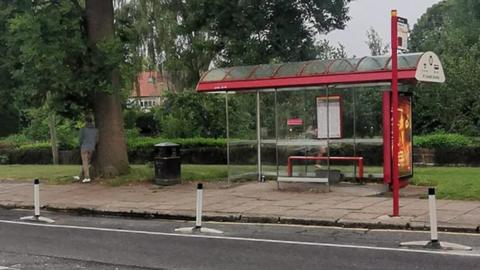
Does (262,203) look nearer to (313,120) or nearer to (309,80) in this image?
(309,80)

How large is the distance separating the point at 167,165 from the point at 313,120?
14.0 ft

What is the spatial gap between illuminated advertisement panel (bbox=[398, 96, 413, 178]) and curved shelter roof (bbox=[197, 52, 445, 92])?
2.46 ft

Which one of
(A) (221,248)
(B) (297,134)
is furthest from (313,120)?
(A) (221,248)

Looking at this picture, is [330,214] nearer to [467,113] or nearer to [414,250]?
[414,250]

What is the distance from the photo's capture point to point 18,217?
1412 cm

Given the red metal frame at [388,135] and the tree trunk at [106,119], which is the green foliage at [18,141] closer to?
the tree trunk at [106,119]

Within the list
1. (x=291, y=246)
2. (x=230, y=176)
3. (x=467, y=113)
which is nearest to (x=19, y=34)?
(x=230, y=176)

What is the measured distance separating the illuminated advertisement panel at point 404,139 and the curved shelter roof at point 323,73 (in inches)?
29.5

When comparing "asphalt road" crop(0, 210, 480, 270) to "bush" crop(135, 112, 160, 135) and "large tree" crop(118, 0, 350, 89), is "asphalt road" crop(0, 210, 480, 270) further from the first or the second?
"bush" crop(135, 112, 160, 135)

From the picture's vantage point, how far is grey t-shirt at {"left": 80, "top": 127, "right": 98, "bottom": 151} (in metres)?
19.2

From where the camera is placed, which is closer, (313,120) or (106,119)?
(313,120)

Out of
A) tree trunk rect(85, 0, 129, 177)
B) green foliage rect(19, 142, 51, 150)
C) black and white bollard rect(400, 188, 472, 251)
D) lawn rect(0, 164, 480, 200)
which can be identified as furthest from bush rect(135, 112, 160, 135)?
black and white bollard rect(400, 188, 472, 251)

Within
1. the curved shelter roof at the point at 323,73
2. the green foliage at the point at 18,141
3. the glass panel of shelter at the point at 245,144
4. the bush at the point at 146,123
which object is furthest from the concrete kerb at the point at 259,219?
the bush at the point at 146,123

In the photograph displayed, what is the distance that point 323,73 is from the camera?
15.7 meters
